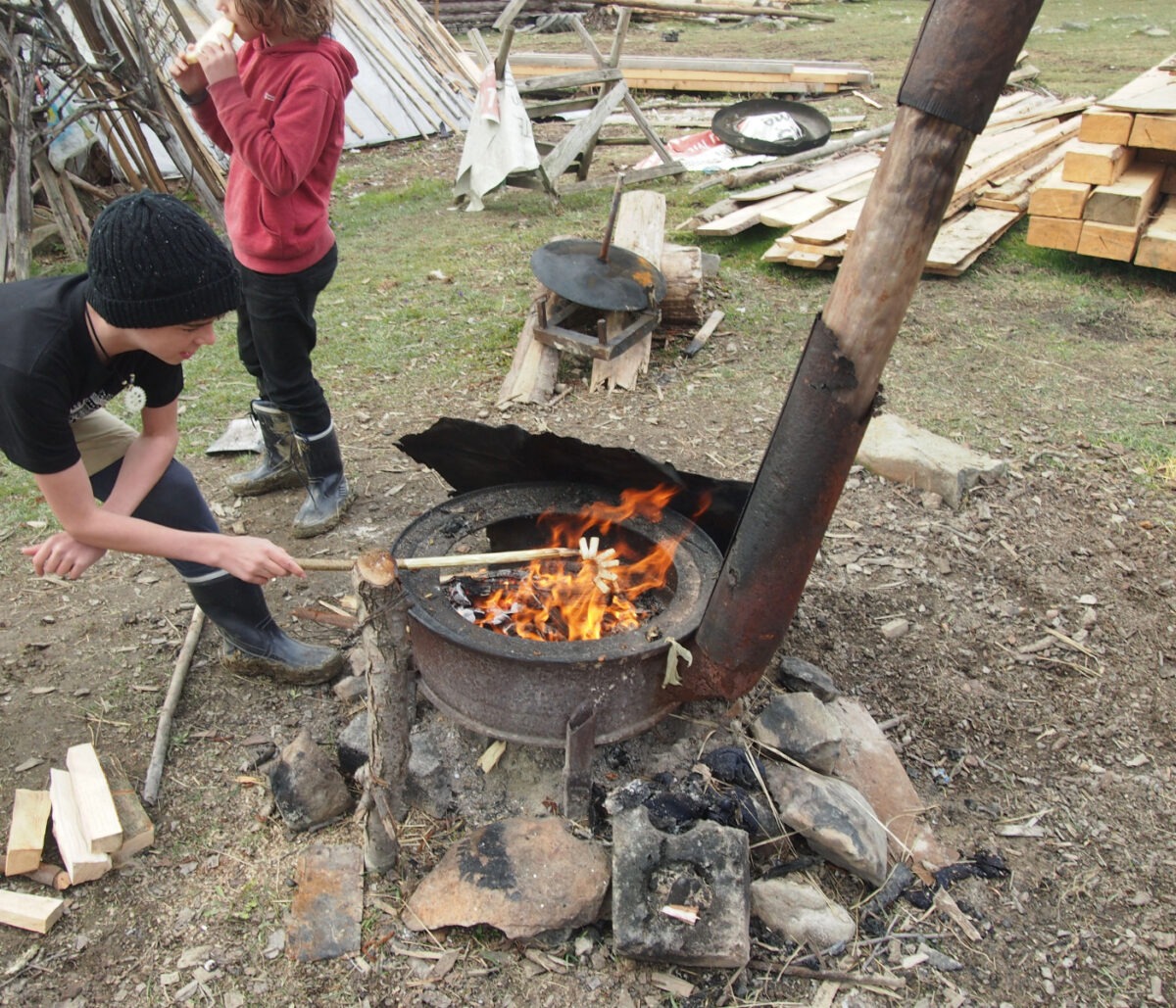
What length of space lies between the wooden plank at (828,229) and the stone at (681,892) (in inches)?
227

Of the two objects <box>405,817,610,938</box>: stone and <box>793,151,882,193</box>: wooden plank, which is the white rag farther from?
<box>405,817,610,938</box>: stone

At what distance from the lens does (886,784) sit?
3.02 m

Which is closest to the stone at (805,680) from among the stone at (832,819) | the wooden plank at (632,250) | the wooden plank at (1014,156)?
the stone at (832,819)

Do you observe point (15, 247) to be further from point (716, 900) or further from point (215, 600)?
point (716, 900)

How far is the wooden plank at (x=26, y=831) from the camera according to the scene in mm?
2648

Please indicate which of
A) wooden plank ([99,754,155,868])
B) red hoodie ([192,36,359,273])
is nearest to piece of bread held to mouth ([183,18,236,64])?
red hoodie ([192,36,359,273])

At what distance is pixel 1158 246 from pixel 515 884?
698 centimetres

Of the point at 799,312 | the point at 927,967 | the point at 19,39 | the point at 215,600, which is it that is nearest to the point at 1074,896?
the point at 927,967

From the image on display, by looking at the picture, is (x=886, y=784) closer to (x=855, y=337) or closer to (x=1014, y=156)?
(x=855, y=337)

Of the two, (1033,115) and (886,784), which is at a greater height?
(1033,115)

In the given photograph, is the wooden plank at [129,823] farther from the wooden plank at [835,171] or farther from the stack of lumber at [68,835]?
the wooden plank at [835,171]

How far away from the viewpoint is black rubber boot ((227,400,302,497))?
14.5 feet

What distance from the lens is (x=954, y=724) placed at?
3340mm

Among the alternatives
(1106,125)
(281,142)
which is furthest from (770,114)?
(281,142)
